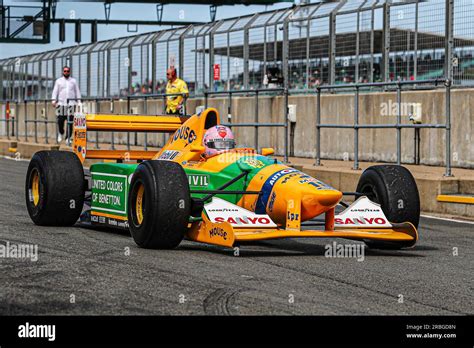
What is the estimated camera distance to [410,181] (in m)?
10.6

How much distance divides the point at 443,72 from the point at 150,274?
11519mm

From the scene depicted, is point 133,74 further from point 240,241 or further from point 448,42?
point 240,241

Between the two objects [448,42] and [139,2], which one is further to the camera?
[139,2]

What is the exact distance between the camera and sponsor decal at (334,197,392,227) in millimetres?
10188

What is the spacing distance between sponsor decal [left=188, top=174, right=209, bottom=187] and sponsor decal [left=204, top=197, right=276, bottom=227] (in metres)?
0.75

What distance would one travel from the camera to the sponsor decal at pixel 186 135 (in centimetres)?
1141

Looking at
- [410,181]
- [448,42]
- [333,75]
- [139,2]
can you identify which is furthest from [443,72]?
[139,2]

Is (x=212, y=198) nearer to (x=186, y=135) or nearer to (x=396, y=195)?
(x=186, y=135)

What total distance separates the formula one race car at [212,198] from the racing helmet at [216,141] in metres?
0.08

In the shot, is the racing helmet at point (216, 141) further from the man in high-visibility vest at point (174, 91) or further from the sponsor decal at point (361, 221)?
the man in high-visibility vest at point (174, 91)
